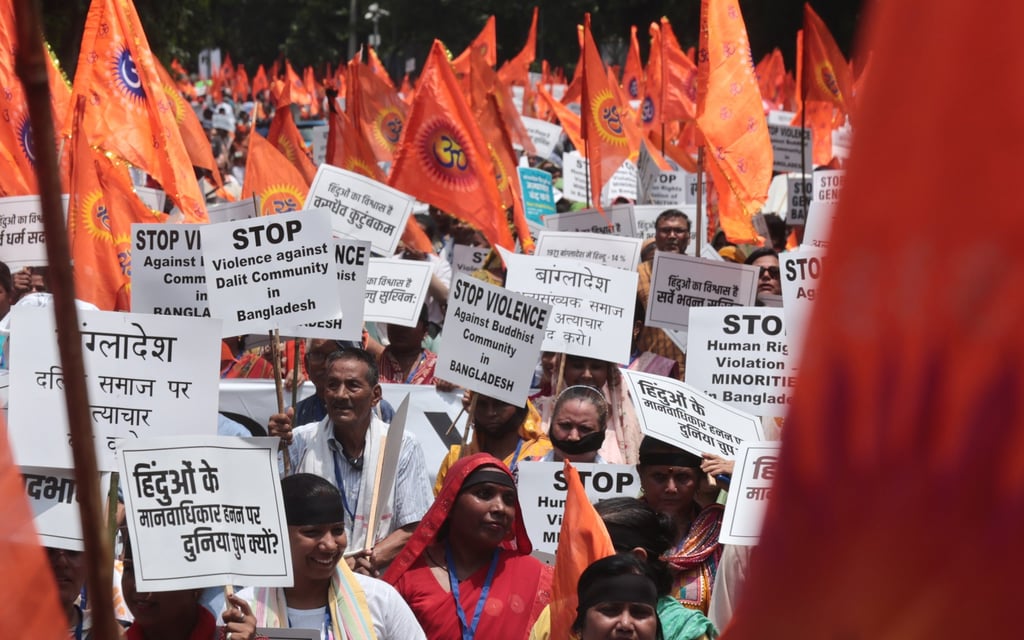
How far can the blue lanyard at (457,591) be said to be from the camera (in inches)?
177

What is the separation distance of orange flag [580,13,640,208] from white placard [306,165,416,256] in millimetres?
3258

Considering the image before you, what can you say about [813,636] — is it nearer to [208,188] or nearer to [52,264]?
[52,264]

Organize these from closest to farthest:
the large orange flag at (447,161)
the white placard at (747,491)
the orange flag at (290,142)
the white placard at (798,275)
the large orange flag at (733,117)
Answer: the white placard at (747,491) → the white placard at (798,275) → the large orange flag at (447,161) → the large orange flag at (733,117) → the orange flag at (290,142)

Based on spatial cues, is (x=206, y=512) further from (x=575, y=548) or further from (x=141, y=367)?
(x=575, y=548)

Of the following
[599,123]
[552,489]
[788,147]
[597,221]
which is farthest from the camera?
[788,147]

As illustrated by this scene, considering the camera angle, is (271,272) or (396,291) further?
(396,291)

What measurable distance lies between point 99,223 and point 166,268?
3.49ft

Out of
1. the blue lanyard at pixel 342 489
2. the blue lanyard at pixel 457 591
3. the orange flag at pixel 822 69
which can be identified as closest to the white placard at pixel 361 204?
the blue lanyard at pixel 342 489

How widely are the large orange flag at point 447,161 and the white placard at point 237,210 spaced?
0.92m

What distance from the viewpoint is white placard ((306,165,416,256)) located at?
7.85 metres

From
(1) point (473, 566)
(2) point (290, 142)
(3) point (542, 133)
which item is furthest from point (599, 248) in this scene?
(3) point (542, 133)

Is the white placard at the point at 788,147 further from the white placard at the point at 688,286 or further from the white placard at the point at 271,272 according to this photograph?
the white placard at the point at 271,272

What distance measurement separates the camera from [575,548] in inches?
158

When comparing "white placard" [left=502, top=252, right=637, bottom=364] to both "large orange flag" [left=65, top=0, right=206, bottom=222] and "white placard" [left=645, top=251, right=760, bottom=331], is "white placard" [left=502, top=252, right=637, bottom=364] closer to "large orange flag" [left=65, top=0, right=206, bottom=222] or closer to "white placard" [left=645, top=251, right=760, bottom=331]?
"white placard" [left=645, top=251, right=760, bottom=331]
